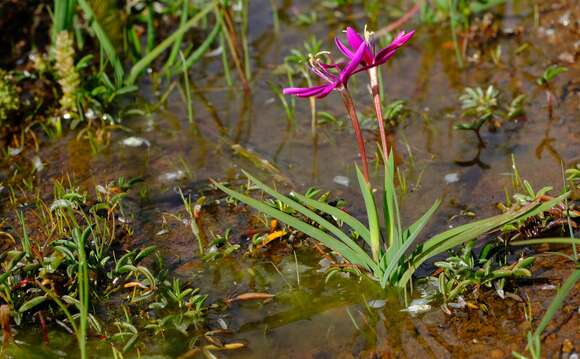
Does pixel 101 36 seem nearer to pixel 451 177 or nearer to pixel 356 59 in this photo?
pixel 451 177

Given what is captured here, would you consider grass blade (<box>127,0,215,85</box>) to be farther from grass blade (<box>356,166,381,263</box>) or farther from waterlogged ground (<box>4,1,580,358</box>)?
grass blade (<box>356,166,381,263</box>)

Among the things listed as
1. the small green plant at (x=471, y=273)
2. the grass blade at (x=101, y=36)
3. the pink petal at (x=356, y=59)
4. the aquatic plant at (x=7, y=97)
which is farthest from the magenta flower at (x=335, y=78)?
the aquatic plant at (x=7, y=97)

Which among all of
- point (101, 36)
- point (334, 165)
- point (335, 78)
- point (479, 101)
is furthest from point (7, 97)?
point (479, 101)

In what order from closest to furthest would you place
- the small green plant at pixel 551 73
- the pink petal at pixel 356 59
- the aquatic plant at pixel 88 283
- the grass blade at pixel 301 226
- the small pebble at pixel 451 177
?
the pink petal at pixel 356 59
the grass blade at pixel 301 226
the aquatic plant at pixel 88 283
the small pebble at pixel 451 177
the small green plant at pixel 551 73

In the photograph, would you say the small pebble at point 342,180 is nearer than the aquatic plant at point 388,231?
No

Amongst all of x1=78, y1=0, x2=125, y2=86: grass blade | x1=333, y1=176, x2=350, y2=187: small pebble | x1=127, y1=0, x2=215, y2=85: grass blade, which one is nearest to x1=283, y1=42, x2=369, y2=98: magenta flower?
x1=333, y1=176, x2=350, y2=187: small pebble

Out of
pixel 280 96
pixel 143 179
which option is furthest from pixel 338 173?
pixel 143 179

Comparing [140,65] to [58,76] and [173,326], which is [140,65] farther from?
[173,326]

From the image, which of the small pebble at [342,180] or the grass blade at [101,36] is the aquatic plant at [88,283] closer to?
the small pebble at [342,180]
